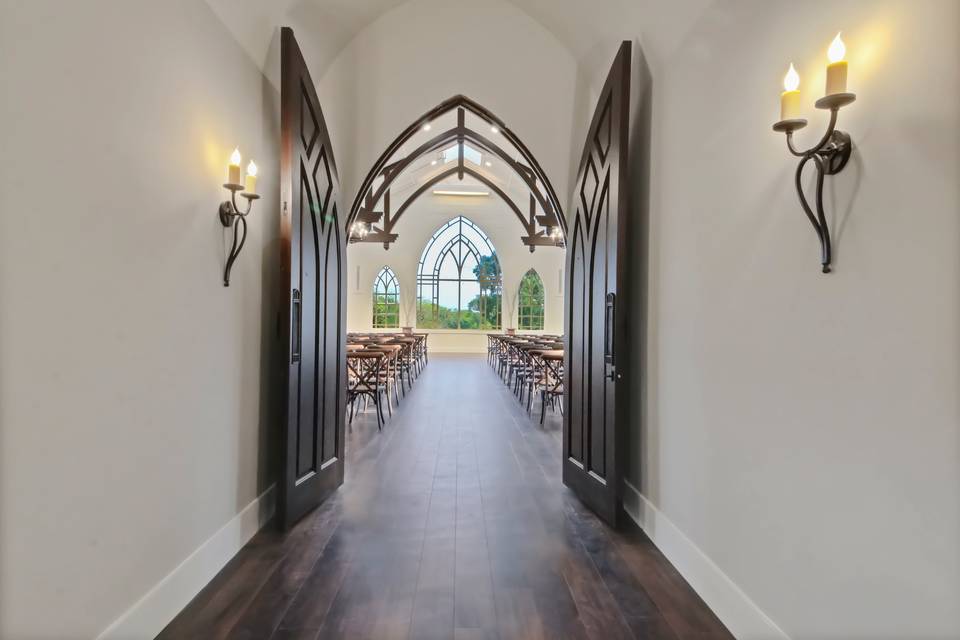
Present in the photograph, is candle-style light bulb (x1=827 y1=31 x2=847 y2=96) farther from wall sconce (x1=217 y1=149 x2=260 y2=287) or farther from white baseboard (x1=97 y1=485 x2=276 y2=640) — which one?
white baseboard (x1=97 y1=485 x2=276 y2=640)

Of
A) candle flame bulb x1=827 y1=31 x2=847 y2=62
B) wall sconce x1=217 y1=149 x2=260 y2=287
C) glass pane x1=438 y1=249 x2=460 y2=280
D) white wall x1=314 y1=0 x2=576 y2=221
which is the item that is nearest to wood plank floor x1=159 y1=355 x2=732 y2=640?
wall sconce x1=217 y1=149 x2=260 y2=287

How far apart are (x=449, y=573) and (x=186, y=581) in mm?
978

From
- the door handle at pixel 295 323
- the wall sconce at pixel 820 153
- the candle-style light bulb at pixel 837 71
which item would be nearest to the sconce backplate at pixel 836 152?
the wall sconce at pixel 820 153

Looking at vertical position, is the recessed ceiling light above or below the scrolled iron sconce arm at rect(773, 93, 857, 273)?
above

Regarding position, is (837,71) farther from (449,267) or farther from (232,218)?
(449,267)

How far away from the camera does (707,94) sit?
6.61 ft

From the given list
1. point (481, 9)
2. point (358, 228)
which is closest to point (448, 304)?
point (358, 228)

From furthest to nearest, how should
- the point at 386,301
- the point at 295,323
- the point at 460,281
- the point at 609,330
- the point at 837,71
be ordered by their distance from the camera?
1. the point at 460,281
2. the point at 386,301
3. the point at 609,330
4. the point at 295,323
5. the point at 837,71

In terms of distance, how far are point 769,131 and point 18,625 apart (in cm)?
237

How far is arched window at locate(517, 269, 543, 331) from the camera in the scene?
16109mm

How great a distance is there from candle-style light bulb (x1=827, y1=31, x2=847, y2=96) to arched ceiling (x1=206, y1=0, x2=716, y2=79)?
988 millimetres

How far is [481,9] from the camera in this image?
3439mm

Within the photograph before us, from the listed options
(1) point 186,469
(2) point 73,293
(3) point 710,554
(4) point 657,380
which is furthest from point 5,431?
(4) point 657,380

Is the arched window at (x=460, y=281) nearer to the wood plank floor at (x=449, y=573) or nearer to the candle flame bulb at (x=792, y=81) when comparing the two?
the wood plank floor at (x=449, y=573)
